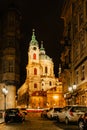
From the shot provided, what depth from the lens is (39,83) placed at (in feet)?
512

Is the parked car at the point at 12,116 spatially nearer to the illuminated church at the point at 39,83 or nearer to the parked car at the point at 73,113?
the parked car at the point at 73,113

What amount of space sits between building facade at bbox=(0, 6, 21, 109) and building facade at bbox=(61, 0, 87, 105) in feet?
27.4

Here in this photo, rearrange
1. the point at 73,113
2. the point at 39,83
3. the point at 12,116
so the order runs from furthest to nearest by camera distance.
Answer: the point at 39,83, the point at 12,116, the point at 73,113

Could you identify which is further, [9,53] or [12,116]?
[9,53]

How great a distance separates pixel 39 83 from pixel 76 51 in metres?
106

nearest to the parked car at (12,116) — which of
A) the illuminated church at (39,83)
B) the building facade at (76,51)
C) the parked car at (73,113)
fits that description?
the parked car at (73,113)

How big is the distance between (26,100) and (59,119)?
386 ft

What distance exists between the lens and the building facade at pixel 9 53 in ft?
200

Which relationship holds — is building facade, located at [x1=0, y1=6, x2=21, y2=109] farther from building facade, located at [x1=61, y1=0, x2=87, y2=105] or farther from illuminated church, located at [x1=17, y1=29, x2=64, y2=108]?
illuminated church, located at [x1=17, y1=29, x2=64, y2=108]

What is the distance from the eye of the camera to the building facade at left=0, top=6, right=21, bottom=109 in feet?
200

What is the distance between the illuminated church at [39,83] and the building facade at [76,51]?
83.0 meters

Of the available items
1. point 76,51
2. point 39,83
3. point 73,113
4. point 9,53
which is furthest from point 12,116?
point 39,83

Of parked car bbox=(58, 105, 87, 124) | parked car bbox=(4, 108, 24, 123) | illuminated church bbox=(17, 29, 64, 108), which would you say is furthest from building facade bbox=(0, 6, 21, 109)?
illuminated church bbox=(17, 29, 64, 108)

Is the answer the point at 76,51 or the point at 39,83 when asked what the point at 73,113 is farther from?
the point at 39,83
